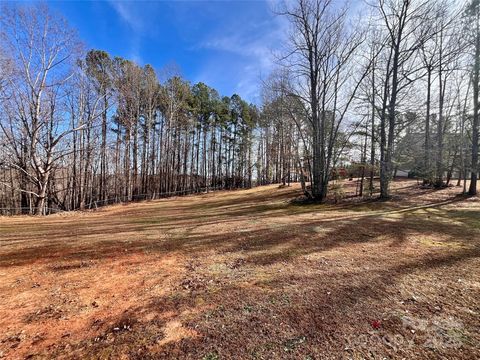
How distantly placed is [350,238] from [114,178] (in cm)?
2367

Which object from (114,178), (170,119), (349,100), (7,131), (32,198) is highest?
(170,119)

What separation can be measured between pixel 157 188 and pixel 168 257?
76.1 feet

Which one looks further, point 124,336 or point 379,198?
point 379,198

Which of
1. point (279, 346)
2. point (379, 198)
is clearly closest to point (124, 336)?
point (279, 346)

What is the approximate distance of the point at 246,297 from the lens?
2.88 m

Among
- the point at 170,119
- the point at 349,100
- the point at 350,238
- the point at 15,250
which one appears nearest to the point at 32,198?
the point at 170,119

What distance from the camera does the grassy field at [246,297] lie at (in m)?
2.06

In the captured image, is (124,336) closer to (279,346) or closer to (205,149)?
(279,346)

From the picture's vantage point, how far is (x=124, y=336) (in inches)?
86.3

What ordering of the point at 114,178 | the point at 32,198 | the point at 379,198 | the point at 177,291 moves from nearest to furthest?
the point at 177,291
the point at 379,198
the point at 32,198
the point at 114,178

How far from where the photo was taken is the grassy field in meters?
2.06

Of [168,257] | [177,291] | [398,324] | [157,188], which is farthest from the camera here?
[157,188]

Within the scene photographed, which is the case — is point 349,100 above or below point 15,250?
above

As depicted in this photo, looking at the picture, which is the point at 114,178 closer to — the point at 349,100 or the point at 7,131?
the point at 7,131
